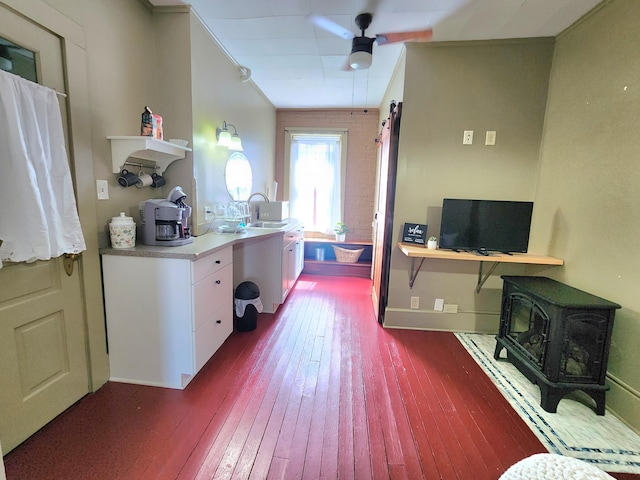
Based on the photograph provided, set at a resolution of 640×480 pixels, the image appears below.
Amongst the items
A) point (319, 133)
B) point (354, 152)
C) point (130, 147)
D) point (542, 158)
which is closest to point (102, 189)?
point (130, 147)

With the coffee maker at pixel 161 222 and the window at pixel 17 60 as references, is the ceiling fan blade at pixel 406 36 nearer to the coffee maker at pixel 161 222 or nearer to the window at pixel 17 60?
the coffee maker at pixel 161 222

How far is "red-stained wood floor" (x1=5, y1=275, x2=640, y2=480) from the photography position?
1330 mm

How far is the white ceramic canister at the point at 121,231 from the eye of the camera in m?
1.78

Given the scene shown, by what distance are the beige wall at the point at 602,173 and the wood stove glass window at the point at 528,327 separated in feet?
1.23

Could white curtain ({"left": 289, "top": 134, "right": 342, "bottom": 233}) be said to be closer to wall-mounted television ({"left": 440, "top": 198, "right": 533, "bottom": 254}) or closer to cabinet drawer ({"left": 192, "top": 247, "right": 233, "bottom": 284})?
wall-mounted television ({"left": 440, "top": 198, "right": 533, "bottom": 254})

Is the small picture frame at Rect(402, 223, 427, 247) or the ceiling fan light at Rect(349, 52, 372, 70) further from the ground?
the ceiling fan light at Rect(349, 52, 372, 70)

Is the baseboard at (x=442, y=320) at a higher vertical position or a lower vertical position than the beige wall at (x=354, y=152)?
lower

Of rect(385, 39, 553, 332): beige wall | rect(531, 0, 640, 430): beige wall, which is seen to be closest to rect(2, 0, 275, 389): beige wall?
rect(385, 39, 553, 332): beige wall

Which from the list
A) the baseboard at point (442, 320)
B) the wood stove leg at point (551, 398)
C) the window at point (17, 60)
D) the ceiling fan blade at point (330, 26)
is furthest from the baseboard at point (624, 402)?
the window at point (17, 60)

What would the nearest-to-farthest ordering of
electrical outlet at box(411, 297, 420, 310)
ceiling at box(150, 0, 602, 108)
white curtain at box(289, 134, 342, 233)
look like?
1. ceiling at box(150, 0, 602, 108)
2. electrical outlet at box(411, 297, 420, 310)
3. white curtain at box(289, 134, 342, 233)

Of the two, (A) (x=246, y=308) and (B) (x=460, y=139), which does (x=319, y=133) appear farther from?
(A) (x=246, y=308)

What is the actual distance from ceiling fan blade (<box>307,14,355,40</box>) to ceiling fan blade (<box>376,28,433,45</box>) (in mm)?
246

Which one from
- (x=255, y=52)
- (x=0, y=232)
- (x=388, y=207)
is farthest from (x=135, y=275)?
(x=255, y=52)

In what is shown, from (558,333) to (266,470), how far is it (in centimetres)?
173
